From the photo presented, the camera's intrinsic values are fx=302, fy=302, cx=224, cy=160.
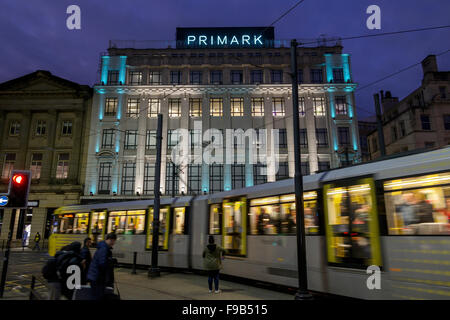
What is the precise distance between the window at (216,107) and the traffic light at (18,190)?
24325 millimetres

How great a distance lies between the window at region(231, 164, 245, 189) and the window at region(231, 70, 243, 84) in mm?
9653

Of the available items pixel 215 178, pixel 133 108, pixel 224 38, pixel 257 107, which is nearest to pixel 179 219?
pixel 215 178

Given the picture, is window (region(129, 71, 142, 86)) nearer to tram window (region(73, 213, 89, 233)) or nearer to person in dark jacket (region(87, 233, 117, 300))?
tram window (region(73, 213, 89, 233))

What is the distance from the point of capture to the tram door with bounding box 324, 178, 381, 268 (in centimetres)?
712

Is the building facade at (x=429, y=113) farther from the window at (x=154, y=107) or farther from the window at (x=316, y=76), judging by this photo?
A: the window at (x=154, y=107)

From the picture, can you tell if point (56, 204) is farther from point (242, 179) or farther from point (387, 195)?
point (387, 195)

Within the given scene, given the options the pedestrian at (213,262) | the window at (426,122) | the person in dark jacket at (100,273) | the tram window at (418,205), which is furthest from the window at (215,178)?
the person in dark jacket at (100,273)

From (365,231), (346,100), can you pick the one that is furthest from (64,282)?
(346,100)

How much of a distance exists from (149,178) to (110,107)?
919cm

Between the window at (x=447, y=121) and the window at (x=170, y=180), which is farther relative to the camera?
the window at (x=447, y=121)

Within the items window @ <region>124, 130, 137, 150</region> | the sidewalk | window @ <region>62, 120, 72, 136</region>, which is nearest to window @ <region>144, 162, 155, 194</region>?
window @ <region>124, 130, 137, 150</region>

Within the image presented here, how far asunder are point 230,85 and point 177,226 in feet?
71.7

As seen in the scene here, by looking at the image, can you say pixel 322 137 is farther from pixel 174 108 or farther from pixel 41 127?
pixel 41 127

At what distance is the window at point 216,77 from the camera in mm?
33375
